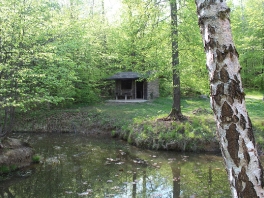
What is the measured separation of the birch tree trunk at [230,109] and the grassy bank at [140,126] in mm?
9098

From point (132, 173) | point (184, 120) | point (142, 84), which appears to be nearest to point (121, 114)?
point (184, 120)

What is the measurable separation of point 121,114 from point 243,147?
1416cm

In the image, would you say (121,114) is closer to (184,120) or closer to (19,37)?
(184,120)

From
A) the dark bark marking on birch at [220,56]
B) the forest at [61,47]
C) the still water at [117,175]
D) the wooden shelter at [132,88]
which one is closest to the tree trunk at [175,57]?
the forest at [61,47]

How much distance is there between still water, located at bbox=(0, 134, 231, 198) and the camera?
6664mm

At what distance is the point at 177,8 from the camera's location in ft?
38.5

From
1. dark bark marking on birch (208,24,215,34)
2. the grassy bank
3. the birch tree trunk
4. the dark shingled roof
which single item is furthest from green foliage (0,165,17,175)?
the dark shingled roof

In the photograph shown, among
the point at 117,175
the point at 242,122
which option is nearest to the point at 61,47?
the point at 117,175

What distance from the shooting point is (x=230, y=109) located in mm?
1979

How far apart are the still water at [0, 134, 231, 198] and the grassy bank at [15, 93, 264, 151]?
2.17ft

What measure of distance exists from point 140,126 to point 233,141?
34.8 ft

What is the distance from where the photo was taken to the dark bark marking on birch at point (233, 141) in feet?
6.45

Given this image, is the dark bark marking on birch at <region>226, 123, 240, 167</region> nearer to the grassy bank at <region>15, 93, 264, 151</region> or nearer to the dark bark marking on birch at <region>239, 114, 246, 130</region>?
the dark bark marking on birch at <region>239, 114, 246, 130</region>

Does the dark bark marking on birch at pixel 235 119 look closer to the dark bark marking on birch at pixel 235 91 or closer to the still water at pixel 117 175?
the dark bark marking on birch at pixel 235 91
